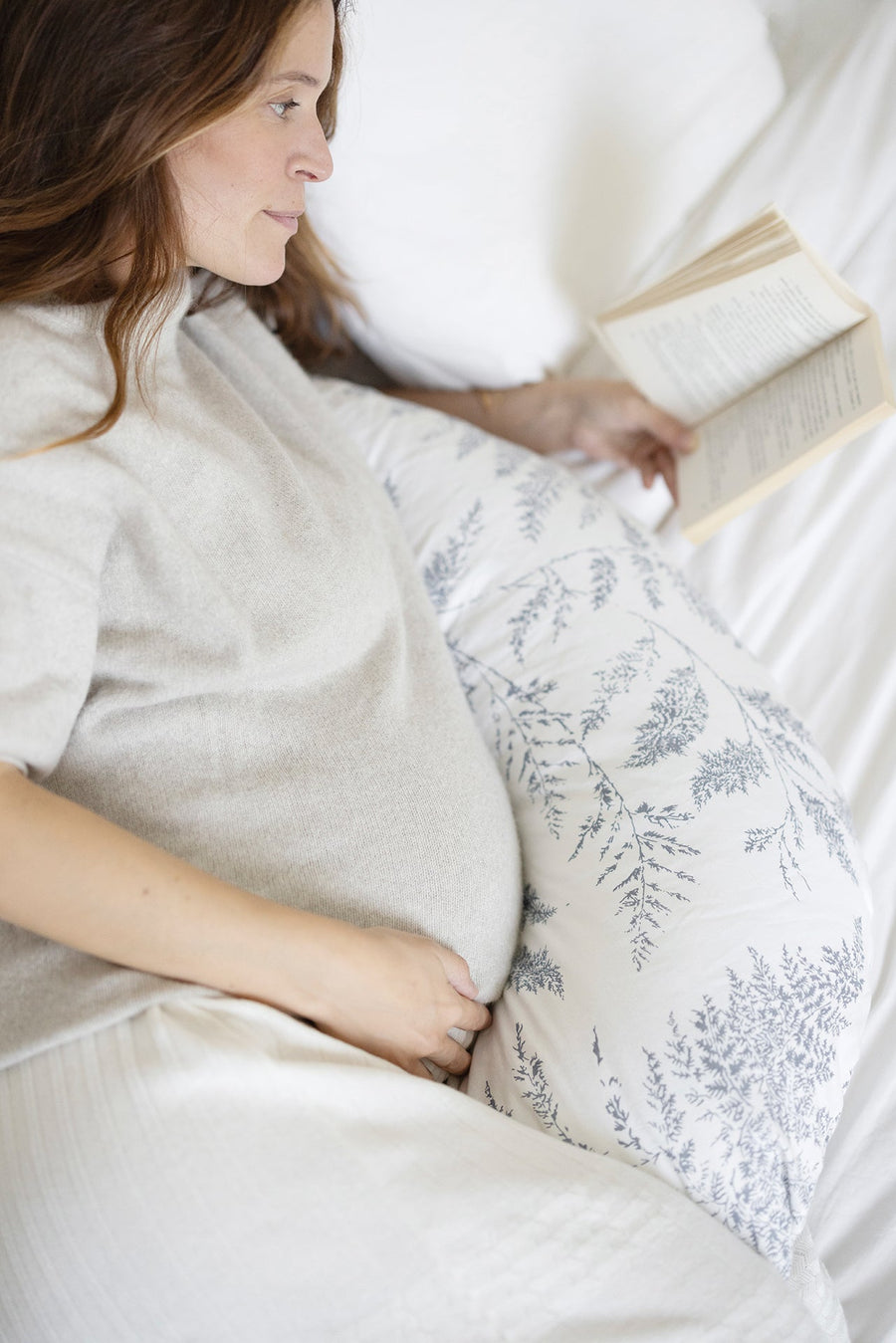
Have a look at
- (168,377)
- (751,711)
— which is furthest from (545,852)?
(168,377)

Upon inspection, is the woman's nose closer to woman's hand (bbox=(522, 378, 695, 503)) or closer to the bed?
the bed

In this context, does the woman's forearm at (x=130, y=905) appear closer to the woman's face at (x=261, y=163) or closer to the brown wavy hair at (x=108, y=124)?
the brown wavy hair at (x=108, y=124)

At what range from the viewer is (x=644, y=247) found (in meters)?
1.06

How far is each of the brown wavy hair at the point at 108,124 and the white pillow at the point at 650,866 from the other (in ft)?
1.10

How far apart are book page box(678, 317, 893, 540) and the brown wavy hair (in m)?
0.49

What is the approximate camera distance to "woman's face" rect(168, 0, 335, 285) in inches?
23.8

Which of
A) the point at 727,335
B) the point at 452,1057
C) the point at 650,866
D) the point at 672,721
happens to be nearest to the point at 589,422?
the point at 727,335

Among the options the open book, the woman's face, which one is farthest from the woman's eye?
the open book

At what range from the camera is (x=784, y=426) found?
34.3 inches

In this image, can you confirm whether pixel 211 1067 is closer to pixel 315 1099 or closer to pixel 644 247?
pixel 315 1099

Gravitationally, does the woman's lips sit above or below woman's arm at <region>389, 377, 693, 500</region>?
above

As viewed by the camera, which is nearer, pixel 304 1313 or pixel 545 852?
pixel 304 1313

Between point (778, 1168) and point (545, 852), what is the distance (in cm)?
24

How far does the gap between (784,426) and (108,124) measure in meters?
0.58
